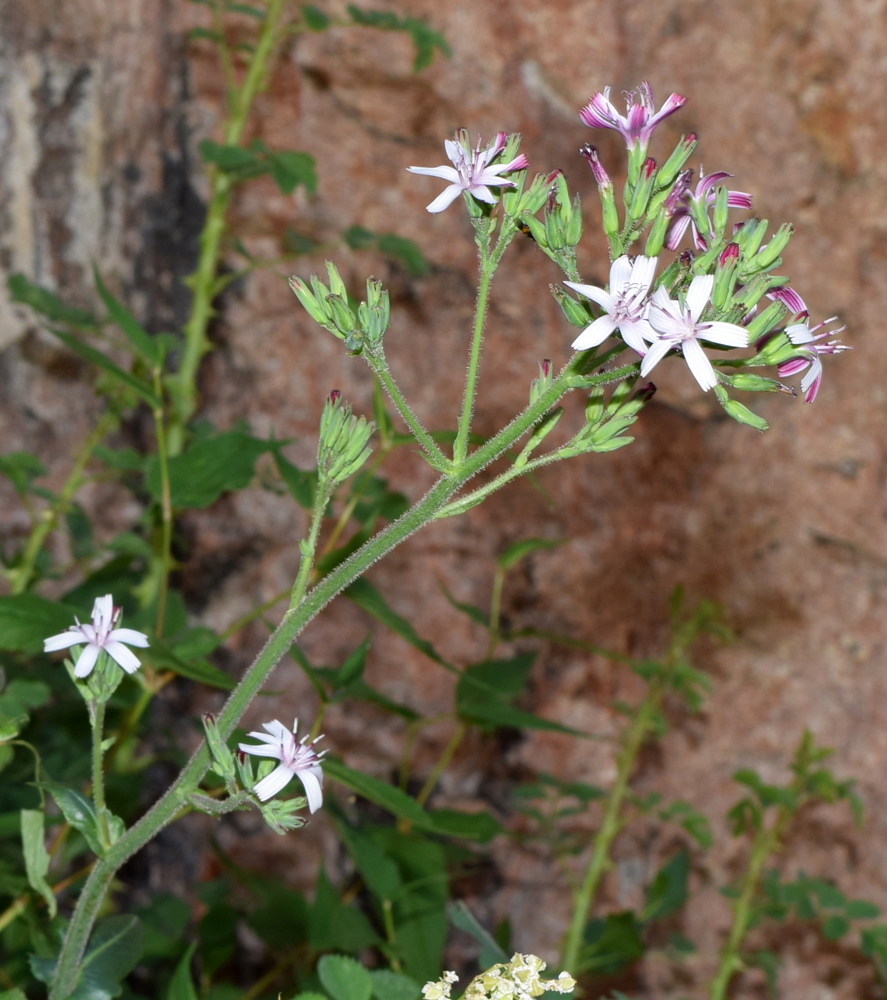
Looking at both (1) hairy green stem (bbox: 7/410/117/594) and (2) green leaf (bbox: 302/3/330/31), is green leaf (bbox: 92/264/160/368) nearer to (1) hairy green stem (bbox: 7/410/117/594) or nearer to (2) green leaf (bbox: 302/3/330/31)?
(1) hairy green stem (bbox: 7/410/117/594)

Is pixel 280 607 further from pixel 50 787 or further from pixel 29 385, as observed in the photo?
pixel 50 787

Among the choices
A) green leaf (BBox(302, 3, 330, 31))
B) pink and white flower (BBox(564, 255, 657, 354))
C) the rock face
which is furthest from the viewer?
the rock face

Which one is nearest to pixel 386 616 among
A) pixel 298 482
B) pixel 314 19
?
pixel 298 482

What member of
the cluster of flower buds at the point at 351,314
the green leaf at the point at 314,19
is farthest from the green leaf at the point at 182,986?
the green leaf at the point at 314,19

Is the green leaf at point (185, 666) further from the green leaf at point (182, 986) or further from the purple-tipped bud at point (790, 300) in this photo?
the purple-tipped bud at point (790, 300)

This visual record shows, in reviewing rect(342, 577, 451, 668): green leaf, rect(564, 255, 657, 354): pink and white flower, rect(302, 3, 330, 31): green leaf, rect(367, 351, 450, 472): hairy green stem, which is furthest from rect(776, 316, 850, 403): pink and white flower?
rect(302, 3, 330, 31): green leaf

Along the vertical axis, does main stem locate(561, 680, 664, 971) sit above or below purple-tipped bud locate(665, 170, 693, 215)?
below
